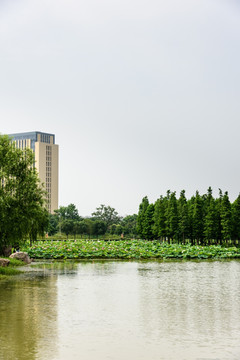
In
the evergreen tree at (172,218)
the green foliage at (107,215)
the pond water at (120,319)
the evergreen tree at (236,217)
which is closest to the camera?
the pond water at (120,319)

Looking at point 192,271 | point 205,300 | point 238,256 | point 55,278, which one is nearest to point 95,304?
point 205,300

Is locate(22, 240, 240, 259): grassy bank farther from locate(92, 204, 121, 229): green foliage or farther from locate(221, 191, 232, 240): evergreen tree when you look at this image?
locate(92, 204, 121, 229): green foliage

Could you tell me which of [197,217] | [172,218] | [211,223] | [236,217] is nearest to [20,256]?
[211,223]

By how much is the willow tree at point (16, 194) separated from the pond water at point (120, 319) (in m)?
3.71

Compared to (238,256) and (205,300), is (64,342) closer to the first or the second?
(205,300)

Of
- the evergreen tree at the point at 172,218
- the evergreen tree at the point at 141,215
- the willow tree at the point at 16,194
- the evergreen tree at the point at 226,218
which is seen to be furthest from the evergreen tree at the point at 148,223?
the willow tree at the point at 16,194

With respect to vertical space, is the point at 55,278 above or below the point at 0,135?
below

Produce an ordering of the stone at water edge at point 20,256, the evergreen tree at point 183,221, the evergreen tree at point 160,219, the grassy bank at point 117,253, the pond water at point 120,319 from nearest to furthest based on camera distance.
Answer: the pond water at point 120,319, the stone at water edge at point 20,256, the grassy bank at point 117,253, the evergreen tree at point 183,221, the evergreen tree at point 160,219

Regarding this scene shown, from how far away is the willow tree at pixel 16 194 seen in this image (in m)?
28.5

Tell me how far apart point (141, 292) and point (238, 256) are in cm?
2935

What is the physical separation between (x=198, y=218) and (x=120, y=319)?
5492cm

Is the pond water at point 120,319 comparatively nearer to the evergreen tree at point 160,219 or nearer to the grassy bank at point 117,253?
the grassy bank at point 117,253

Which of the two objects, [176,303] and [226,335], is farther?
[176,303]

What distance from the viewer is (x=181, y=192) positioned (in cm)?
7706
